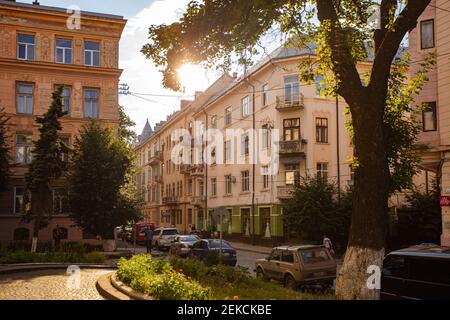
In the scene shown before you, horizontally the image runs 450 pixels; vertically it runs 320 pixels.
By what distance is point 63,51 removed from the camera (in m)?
35.0

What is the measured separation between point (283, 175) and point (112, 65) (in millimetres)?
15331

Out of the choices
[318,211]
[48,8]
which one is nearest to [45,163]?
[48,8]

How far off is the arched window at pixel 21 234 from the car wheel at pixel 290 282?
21661 mm

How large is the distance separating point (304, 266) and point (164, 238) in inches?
845

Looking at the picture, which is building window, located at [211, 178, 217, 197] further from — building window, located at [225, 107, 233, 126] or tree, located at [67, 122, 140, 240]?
tree, located at [67, 122, 140, 240]

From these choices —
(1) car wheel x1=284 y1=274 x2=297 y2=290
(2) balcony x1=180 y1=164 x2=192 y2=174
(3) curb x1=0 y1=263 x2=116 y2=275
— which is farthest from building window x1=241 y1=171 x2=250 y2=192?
(1) car wheel x1=284 y1=274 x2=297 y2=290

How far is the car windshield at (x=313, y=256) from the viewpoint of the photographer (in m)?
15.8

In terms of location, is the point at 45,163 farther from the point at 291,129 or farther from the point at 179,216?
the point at 179,216

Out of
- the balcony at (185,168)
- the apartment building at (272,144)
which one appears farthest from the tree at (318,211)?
the balcony at (185,168)

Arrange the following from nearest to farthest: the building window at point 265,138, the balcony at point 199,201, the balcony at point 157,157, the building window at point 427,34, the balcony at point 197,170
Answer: the building window at point 427,34
the building window at point 265,138
the balcony at point 199,201
the balcony at point 197,170
the balcony at point 157,157

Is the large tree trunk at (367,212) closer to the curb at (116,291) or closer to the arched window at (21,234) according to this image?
Result: the curb at (116,291)

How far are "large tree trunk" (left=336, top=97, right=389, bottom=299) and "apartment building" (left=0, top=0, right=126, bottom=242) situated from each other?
2629 centimetres
